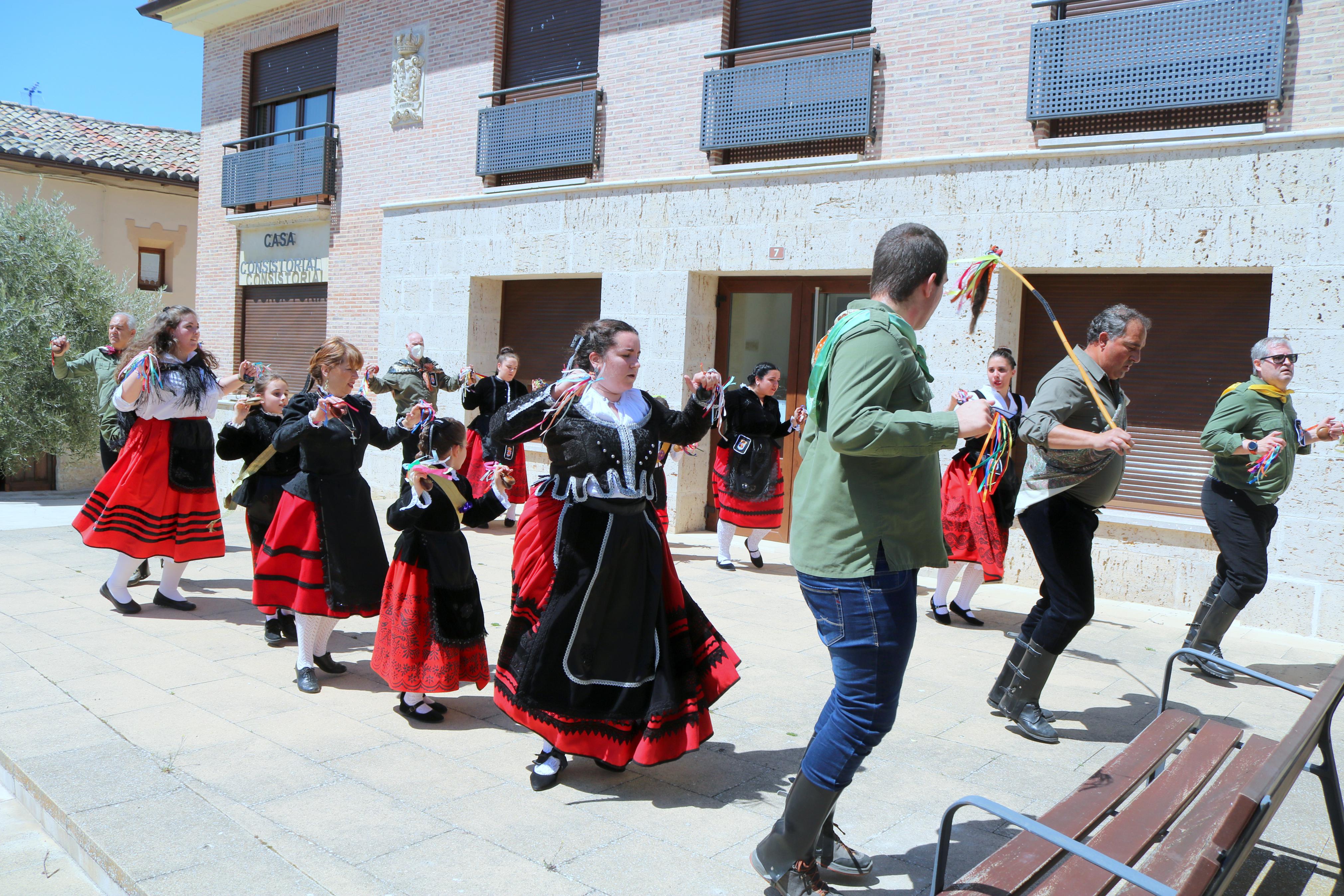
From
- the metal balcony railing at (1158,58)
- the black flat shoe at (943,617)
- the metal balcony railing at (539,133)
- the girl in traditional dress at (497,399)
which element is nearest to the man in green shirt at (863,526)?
the black flat shoe at (943,617)

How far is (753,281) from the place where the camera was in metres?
10.9

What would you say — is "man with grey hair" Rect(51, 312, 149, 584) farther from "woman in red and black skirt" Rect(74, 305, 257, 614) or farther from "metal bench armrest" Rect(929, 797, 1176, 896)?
"metal bench armrest" Rect(929, 797, 1176, 896)

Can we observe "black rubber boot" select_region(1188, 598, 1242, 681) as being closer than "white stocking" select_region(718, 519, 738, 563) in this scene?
Yes

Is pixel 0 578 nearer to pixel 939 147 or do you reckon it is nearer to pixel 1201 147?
pixel 939 147

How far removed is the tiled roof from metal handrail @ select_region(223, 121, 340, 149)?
646 centimetres

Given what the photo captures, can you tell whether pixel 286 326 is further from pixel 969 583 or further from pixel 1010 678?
pixel 1010 678

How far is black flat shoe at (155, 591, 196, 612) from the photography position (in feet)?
22.8

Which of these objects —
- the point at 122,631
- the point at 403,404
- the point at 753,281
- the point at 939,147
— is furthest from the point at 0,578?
the point at 939,147

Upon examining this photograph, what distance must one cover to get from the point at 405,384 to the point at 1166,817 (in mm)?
8743

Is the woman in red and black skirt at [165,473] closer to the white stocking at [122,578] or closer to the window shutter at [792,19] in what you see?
the white stocking at [122,578]

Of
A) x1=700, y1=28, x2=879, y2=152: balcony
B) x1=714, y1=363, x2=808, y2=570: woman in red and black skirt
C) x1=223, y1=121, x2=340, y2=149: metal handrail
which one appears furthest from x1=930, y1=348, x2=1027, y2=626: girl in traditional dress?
x1=223, y1=121, x2=340, y2=149: metal handrail

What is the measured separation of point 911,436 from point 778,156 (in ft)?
27.6

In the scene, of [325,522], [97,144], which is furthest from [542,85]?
[97,144]

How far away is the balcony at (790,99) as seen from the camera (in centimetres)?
986
